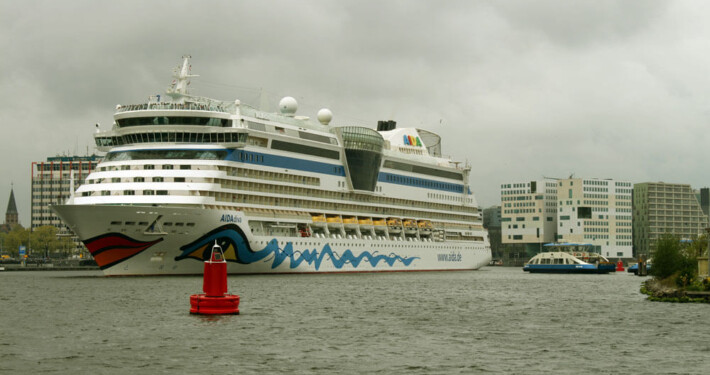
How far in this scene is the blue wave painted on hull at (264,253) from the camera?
64188 millimetres

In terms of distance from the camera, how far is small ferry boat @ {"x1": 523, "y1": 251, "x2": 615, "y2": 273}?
112562 mm

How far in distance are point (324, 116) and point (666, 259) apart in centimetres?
3861

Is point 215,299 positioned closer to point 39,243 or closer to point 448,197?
point 448,197

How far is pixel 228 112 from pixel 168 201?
10989 mm

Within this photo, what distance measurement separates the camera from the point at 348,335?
30734 mm

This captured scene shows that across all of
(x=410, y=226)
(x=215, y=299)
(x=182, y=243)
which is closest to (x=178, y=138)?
(x=182, y=243)

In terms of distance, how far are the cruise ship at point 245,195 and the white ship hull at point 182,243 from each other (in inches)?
3.5

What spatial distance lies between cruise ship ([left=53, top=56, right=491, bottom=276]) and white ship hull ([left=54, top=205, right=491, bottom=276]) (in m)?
0.09

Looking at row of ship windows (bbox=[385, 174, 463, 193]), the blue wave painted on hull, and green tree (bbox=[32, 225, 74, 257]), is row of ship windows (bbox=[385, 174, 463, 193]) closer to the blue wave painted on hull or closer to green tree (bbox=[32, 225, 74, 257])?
the blue wave painted on hull

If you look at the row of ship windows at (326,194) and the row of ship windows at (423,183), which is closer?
the row of ship windows at (326,194)

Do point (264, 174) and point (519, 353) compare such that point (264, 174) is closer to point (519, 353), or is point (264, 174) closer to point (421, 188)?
point (421, 188)

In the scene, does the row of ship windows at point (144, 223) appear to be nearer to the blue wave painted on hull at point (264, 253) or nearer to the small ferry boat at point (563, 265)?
the blue wave painted on hull at point (264, 253)

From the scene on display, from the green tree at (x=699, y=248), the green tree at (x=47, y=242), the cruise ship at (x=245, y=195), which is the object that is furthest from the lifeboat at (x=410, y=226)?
the green tree at (x=47, y=242)

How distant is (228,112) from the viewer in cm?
7194
